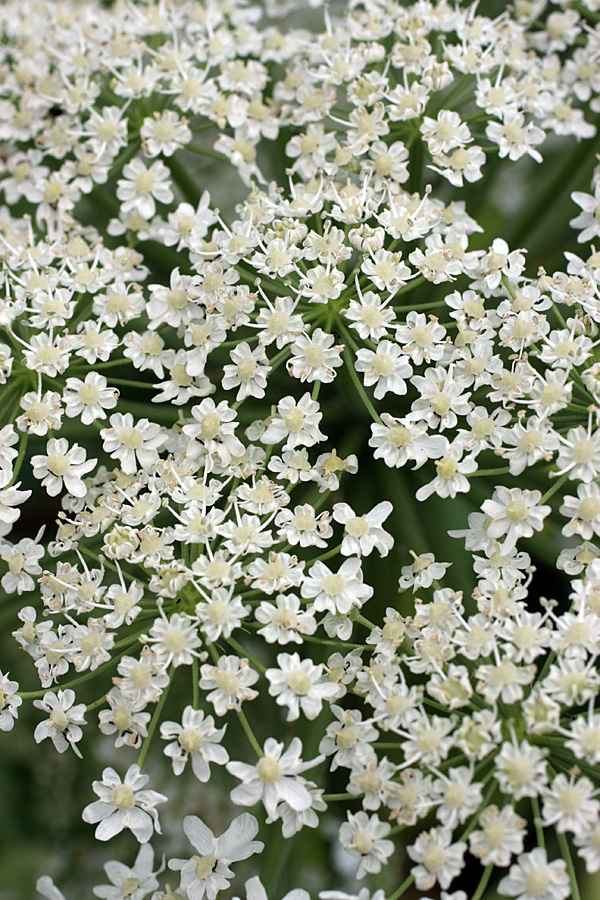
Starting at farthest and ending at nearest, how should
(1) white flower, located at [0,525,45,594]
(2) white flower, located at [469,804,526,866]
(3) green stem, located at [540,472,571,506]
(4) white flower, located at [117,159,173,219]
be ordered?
(4) white flower, located at [117,159,173,219] → (1) white flower, located at [0,525,45,594] → (3) green stem, located at [540,472,571,506] → (2) white flower, located at [469,804,526,866]

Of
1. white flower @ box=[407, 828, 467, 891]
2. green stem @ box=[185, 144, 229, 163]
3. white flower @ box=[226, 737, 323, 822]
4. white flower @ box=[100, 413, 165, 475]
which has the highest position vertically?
green stem @ box=[185, 144, 229, 163]

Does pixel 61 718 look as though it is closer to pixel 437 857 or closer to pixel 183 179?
pixel 437 857

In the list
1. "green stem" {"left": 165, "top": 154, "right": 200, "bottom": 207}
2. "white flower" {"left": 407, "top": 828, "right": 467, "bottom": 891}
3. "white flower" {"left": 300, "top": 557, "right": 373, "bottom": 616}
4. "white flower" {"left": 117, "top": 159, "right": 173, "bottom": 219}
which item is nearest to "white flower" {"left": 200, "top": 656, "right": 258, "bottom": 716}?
"white flower" {"left": 300, "top": 557, "right": 373, "bottom": 616}

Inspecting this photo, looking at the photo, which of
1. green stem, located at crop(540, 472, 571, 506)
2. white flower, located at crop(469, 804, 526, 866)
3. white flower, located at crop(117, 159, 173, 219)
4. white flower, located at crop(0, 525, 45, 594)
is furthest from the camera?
white flower, located at crop(117, 159, 173, 219)

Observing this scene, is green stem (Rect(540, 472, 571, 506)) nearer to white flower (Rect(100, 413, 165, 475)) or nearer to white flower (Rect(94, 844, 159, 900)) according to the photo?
white flower (Rect(100, 413, 165, 475))

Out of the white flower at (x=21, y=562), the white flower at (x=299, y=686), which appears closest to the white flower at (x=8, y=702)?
the white flower at (x=21, y=562)

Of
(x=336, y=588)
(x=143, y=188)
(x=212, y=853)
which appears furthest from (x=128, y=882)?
(x=143, y=188)

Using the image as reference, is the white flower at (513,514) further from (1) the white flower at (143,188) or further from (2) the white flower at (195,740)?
(1) the white flower at (143,188)
